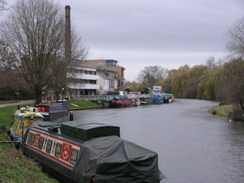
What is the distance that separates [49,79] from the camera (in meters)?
35.3

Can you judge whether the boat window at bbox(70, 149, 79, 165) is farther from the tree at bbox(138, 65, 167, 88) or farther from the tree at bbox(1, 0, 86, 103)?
the tree at bbox(138, 65, 167, 88)

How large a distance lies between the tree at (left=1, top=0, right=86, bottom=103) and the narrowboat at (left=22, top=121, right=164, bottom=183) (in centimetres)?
2406

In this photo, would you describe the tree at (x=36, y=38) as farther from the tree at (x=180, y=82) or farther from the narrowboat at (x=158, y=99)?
the tree at (x=180, y=82)

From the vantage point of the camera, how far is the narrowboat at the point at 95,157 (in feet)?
28.6

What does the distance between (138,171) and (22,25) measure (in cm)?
2954

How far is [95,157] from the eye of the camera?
903cm

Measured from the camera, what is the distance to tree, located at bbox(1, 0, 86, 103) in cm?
3403

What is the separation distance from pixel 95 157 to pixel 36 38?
2866 cm

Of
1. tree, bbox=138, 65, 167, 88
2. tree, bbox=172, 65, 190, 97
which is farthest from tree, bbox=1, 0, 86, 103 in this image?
tree, bbox=138, 65, 167, 88

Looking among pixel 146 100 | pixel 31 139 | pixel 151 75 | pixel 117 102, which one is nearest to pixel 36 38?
pixel 31 139

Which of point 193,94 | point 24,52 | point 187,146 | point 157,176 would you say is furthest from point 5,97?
point 193,94

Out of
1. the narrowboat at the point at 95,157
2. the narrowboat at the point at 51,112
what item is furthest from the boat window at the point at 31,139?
the narrowboat at the point at 51,112

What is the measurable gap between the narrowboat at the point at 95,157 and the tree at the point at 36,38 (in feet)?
78.9

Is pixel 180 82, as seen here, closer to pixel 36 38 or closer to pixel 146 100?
pixel 146 100
